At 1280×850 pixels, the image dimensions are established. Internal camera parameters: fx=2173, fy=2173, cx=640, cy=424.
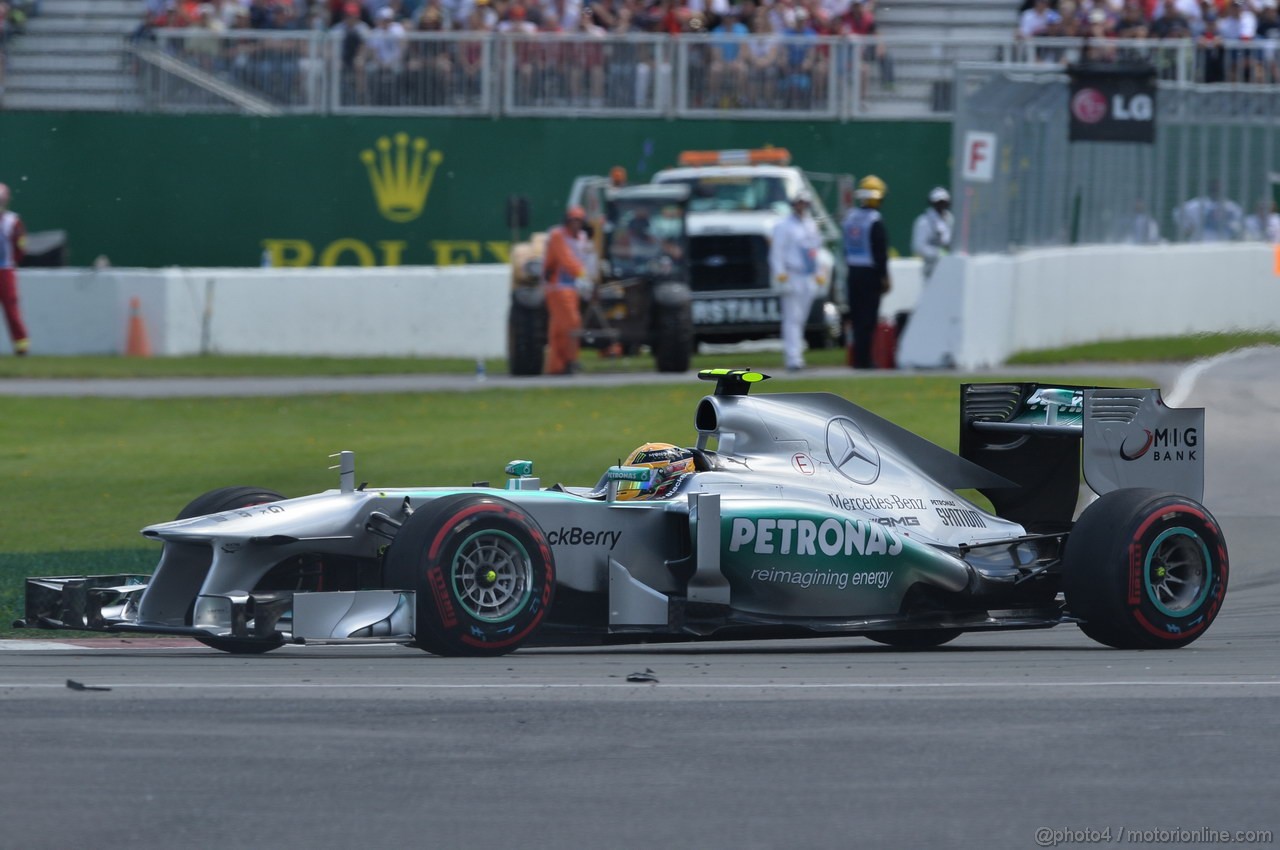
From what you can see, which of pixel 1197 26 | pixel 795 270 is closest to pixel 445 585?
pixel 795 270

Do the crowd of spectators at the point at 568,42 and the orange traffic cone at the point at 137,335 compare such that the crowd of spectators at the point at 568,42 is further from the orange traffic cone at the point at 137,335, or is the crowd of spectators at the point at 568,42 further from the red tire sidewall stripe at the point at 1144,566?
the red tire sidewall stripe at the point at 1144,566

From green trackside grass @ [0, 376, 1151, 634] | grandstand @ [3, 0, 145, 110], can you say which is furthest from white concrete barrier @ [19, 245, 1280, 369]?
grandstand @ [3, 0, 145, 110]

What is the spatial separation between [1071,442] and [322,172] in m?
21.2

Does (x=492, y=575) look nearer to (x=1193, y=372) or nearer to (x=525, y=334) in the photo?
(x=1193, y=372)

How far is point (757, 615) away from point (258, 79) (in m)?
22.0

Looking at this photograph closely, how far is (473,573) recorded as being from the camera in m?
8.11

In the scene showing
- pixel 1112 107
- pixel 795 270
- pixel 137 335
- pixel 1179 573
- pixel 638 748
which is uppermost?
pixel 1112 107

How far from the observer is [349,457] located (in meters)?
8.88

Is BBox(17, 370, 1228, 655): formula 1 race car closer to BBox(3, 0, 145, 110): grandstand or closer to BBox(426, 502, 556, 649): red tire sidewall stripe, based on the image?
BBox(426, 502, 556, 649): red tire sidewall stripe

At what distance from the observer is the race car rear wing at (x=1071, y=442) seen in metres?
9.52

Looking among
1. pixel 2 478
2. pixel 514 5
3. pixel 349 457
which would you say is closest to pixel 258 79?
pixel 514 5

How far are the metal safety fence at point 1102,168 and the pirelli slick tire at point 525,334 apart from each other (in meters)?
4.38

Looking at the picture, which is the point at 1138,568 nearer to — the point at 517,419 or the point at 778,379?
the point at 517,419

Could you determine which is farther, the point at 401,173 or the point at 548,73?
the point at 401,173
